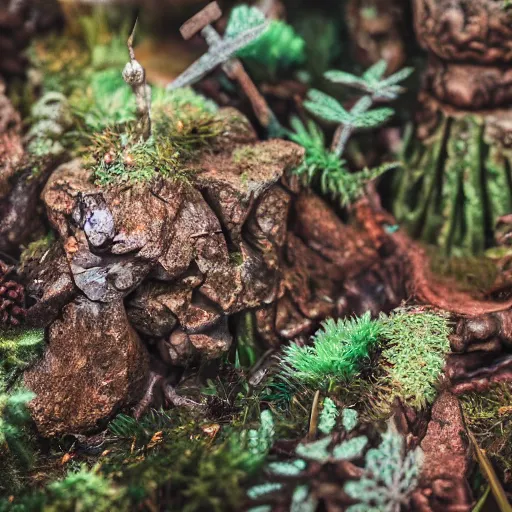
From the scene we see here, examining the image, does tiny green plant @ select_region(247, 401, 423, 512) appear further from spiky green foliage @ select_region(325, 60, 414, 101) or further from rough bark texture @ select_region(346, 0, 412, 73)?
rough bark texture @ select_region(346, 0, 412, 73)

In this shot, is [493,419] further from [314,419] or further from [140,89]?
[140,89]

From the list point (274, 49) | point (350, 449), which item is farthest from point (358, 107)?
point (350, 449)

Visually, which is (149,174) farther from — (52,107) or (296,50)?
(296,50)

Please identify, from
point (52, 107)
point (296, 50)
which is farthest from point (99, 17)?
point (296, 50)

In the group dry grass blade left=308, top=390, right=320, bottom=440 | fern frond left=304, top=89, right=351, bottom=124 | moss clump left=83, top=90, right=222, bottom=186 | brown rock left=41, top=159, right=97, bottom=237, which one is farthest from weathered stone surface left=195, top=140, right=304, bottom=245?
dry grass blade left=308, top=390, right=320, bottom=440

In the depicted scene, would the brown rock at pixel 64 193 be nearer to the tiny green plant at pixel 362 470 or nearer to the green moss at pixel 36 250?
the green moss at pixel 36 250

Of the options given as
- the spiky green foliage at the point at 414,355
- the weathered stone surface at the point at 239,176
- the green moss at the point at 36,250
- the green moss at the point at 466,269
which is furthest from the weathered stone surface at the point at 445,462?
the green moss at the point at 36,250

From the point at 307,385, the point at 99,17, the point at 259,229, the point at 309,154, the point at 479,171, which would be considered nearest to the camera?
the point at 307,385

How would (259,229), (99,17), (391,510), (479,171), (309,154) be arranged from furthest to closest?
(99,17)
(479,171)
(309,154)
(259,229)
(391,510)
